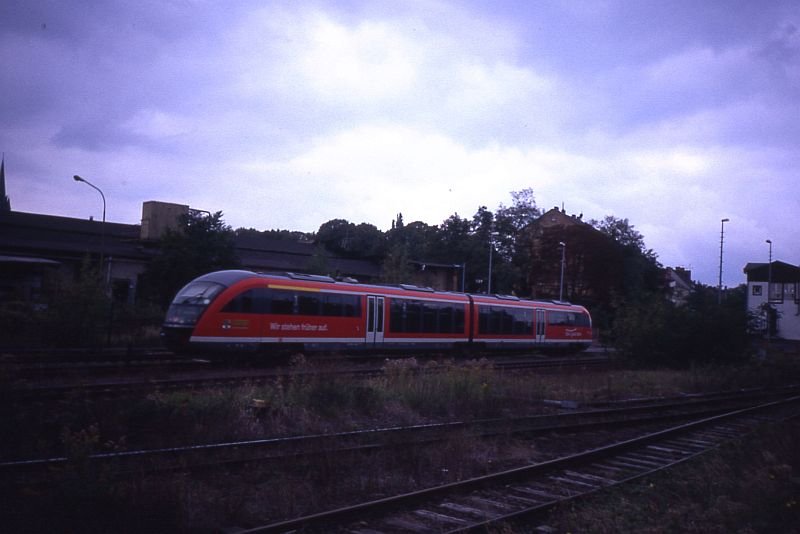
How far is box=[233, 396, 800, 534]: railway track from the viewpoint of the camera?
275 inches

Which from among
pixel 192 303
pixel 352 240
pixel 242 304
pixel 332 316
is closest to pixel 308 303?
pixel 332 316

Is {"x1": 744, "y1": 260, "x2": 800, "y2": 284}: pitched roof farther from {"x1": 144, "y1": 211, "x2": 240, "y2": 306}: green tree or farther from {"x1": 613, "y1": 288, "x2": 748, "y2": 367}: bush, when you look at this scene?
{"x1": 144, "y1": 211, "x2": 240, "y2": 306}: green tree

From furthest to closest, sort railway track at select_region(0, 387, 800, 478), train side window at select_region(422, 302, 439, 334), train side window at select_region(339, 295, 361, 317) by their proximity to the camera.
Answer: train side window at select_region(422, 302, 439, 334) < train side window at select_region(339, 295, 361, 317) < railway track at select_region(0, 387, 800, 478)

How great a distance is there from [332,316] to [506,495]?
1472 cm

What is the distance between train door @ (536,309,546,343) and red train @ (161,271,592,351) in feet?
0.33

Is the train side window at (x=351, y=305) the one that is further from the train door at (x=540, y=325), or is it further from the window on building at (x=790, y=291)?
the window on building at (x=790, y=291)

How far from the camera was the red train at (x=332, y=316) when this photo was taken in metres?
19.4

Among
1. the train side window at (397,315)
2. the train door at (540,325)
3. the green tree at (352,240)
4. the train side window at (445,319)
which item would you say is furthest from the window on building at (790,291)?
the train side window at (397,315)

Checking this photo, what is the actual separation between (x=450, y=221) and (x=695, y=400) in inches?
1728

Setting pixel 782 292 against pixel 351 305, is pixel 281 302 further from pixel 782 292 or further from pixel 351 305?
pixel 782 292

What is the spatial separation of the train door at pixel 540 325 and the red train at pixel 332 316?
100mm

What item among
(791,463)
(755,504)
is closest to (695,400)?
(791,463)

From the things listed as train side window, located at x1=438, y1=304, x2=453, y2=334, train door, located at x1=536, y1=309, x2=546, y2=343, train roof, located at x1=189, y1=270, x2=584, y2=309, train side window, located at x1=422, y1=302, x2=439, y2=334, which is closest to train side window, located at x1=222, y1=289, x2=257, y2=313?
train roof, located at x1=189, y1=270, x2=584, y2=309

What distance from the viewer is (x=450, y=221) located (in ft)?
203
